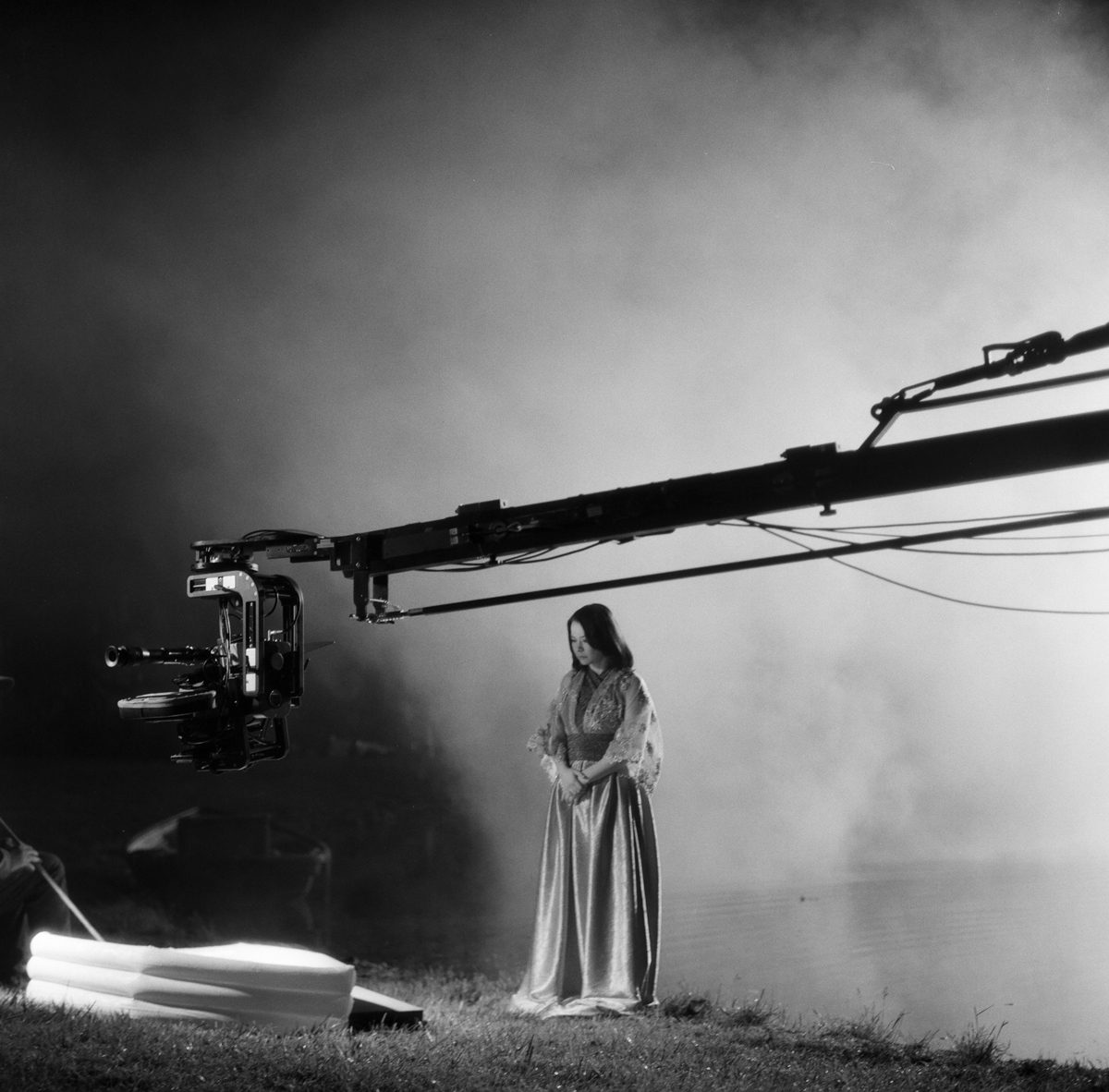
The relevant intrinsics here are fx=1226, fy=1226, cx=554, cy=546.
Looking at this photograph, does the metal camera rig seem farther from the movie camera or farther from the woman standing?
the woman standing

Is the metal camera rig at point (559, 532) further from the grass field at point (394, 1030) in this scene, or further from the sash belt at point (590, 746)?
the sash belt at point (590, 746)

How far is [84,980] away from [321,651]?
3.77 meters

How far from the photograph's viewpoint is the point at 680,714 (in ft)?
23.3

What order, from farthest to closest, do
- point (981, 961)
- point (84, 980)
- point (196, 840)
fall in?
1. point (196, 840)
2. point (981, 961)
3. point (84, 980)

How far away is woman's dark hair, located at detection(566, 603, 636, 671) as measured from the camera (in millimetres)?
5004

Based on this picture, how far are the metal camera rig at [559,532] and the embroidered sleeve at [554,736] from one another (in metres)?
1.22

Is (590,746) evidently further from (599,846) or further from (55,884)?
(55,884)

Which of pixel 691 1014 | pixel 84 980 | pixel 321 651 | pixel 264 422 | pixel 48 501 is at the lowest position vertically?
pixel 691 1014

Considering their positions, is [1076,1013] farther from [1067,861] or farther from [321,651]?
[321,651]

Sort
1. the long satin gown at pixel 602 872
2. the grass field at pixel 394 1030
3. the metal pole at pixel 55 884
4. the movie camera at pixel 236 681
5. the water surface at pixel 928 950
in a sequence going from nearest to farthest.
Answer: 1. the grass field at pixel 394 1030
2. the movie camera at pixel 236 681
3. the long satin gown at pixel 602 872
4. the water surface at pixel 928 950
5. the metal pole at pixel 55 884

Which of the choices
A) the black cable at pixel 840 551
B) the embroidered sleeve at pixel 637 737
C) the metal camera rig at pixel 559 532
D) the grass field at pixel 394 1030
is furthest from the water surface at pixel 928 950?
the metal camera rig at pixel 559 532

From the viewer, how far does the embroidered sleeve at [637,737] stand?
4841mm

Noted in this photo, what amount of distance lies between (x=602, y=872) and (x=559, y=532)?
1822 millimetres

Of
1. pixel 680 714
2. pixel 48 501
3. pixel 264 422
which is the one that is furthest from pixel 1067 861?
pixel 48 501
